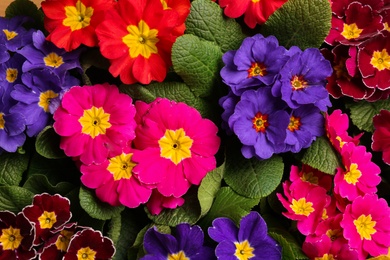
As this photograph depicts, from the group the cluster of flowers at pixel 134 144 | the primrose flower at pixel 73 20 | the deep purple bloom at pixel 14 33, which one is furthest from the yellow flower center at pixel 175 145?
the deep purple bloom at pixel 14 33

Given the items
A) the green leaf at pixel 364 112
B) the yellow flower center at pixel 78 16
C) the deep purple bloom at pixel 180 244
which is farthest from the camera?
the green leaf at pixel 364 112

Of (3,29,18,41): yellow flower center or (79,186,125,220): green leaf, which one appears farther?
(3,29,18,41): yellow flower center

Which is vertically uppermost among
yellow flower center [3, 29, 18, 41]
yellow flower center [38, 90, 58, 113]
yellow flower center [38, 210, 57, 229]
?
→ yellow flower center [3, 29, 18, 41]

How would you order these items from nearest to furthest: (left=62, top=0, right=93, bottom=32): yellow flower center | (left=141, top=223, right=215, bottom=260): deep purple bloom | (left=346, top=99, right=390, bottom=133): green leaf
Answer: (left=141, top=223, right=215, bottom=260): deep purple bloom
(left=62, top=0, right=93, bottom=32): yellow flower center
(left=346, top=99, right=390, bottom=133): green leaf

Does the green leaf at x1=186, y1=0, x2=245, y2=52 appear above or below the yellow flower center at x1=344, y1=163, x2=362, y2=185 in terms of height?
above

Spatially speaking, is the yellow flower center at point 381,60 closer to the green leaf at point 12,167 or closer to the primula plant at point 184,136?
the primula plant at point 184,136

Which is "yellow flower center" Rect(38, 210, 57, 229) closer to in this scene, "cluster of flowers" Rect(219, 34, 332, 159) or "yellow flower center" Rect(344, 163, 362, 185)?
"cluster of flowers" Rect(219, 34, 332, 159)

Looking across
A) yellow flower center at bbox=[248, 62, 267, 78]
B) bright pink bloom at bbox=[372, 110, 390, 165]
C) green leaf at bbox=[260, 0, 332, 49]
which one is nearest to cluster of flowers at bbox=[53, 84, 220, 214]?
yellow flower center at bbox=[248, 62, 267, 78]

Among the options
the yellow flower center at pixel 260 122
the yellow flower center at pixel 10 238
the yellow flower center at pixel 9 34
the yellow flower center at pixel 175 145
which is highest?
the yellow flower center at pixel 9 34
